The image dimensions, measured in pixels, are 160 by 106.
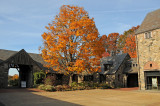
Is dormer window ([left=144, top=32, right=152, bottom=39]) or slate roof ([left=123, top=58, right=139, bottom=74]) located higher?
dormer window ([left=144, top=32, right=152, bottom=39])

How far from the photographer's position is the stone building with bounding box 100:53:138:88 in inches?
1272

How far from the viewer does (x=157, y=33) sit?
78.7 feet

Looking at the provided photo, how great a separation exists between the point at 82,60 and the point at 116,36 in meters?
41.8

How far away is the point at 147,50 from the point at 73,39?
12871 mm

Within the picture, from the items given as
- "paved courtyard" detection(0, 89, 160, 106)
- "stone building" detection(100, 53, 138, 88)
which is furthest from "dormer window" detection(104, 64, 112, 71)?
"paved courtyard" detection(0, 89, 160, 106)

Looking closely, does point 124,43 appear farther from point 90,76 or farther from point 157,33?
→ point 157,33

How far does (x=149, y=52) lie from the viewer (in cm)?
2486

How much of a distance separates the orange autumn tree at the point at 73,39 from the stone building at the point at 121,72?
10693 mm

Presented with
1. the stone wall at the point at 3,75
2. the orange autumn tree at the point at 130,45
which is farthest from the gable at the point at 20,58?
the orange autumn tree at the point at 130,45

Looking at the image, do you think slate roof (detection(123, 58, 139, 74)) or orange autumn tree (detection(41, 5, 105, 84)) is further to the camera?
slate roof (detection(123, 58, 139, 74))

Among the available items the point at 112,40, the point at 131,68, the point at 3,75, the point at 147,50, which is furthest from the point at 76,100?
the point at 112,40

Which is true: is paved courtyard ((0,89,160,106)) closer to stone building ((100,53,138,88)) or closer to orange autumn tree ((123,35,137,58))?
stone building ((100,53,138,88))

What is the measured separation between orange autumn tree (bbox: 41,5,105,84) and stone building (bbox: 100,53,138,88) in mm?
10693

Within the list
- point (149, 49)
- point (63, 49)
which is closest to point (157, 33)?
point (149, 49)
